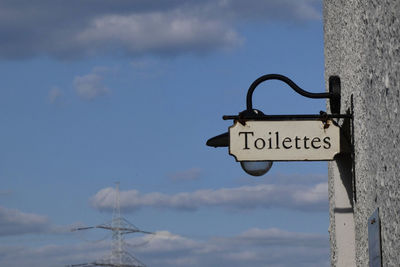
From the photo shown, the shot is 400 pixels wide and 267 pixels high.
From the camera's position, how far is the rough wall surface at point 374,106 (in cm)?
380

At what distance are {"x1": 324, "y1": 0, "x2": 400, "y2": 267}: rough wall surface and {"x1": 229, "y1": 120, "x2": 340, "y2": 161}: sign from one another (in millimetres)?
212

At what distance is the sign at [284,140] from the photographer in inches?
193

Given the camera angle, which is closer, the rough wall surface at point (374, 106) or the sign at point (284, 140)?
the rough wall surface at point (374, 106)

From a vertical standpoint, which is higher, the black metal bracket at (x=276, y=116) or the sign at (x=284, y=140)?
the black metal bracket at (x=276, y=116)

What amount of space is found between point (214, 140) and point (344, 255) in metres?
1.73

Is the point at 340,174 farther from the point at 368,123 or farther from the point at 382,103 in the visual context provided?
the point at 382,103

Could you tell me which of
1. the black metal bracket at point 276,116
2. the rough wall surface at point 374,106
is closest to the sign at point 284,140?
the black metal bracket at point 276,116

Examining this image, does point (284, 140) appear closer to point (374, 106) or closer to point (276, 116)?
point (276, 116)

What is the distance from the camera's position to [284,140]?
496cm

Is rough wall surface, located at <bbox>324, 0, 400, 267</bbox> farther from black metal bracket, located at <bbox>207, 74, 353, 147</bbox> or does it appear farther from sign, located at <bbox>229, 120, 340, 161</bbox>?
sign, located at <bbox>229, 120, 340, 161</bbox>

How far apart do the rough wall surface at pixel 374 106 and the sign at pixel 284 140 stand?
0.21m

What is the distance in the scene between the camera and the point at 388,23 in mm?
3877

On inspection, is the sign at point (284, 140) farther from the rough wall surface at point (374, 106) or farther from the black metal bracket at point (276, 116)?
the rough wall surface at point (374, 106)

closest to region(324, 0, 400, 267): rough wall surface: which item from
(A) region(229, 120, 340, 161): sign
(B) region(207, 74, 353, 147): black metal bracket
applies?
(B) region(207, 74, 353, 147): black metal bracket
